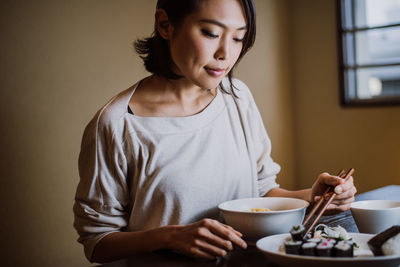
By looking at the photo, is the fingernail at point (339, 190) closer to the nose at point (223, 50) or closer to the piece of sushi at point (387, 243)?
the piece of sushi at point (387, 243)

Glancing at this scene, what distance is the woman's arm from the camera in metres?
0.91

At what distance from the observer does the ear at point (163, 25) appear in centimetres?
128

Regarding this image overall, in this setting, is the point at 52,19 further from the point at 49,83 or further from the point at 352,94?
the point at 352,94

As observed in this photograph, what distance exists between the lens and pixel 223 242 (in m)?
0.91

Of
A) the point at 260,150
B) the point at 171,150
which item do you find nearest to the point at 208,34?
the point at 171,150

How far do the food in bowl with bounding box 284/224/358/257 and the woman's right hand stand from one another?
11 centimetres

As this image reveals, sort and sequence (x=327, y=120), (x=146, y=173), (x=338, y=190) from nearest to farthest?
(x=338, y=190), (x=146, y=173), (x=327, y=120)

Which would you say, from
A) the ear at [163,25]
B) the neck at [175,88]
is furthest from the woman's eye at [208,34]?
the neck at [175,88]

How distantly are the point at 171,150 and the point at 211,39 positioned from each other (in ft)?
1.06

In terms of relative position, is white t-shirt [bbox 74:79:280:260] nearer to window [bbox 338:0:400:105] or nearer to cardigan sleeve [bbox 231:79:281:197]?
cardigan sleeve [bbox 231:79:281:197]

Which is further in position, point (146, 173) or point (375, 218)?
point (146, 173)

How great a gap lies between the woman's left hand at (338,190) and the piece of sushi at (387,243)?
0.98 feet

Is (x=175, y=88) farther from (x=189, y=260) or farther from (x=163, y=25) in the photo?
(x=189, y=260)

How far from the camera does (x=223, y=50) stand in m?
1.18
